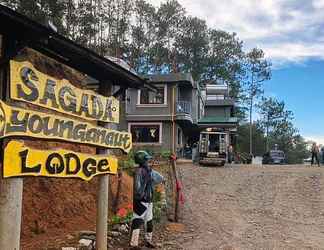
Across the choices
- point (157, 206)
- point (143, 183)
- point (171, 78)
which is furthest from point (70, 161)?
point (171, 78)

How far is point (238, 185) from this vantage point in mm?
22375

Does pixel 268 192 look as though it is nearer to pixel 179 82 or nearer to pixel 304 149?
pixel 179 82

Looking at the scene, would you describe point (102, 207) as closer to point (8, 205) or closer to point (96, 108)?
point (96, 108)

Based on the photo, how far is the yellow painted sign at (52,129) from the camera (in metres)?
6.09

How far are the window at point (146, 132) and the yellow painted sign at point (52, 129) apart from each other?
27.2 meters

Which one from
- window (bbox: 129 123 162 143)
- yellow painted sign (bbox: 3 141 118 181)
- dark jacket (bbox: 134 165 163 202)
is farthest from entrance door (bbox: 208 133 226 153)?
yellow painted sign (bbox: 3 141 118 181)

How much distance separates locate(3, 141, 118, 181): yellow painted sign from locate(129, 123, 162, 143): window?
2761 cm

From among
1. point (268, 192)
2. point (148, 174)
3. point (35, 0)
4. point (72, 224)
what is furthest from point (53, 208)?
point (35, 0)

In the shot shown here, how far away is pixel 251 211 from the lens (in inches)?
649

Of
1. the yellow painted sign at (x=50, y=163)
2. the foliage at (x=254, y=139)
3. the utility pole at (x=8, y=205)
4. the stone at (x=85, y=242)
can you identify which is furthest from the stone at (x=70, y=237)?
the foliage at (x=254, y=139)

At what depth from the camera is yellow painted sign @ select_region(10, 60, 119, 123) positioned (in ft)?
20.7

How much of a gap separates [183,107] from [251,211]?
20741mm

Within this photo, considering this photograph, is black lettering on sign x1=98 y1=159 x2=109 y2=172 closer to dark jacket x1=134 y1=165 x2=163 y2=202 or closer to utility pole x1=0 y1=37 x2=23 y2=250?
dark jacket x1=134 y1=165 x2=163 y2=202

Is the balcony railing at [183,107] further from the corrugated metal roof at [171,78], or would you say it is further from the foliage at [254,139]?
the foliage at [254,139]
